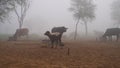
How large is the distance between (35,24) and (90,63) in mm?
79680

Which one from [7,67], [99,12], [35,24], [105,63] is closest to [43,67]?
[7,67]

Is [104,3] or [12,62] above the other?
[104,3]

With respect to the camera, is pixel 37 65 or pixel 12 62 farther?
pixel 12 62

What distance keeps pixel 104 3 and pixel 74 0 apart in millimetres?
139588

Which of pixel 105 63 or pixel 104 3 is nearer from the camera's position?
pixel 105 63

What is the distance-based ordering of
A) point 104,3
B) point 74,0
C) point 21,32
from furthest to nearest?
point 104,3 < point 74,0 < point 21,32

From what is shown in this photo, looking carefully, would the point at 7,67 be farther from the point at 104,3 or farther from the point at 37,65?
the point at 104,3

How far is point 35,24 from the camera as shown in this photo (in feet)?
297

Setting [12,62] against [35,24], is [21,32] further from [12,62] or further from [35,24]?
[35,24]

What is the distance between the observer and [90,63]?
11719 mm

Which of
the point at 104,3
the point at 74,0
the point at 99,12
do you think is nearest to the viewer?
the point at 74,0

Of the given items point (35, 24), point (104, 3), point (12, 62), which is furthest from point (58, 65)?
point (104, 3)

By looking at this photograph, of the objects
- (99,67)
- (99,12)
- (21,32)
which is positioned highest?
(99,12)

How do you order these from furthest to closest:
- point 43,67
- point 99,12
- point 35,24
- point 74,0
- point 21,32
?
point 99,12, point 35,24, point 74,0, point 21,32, point 43,67
